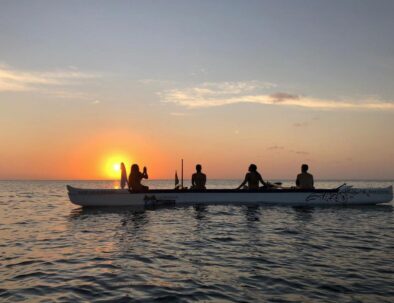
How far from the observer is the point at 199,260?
908 centimetres

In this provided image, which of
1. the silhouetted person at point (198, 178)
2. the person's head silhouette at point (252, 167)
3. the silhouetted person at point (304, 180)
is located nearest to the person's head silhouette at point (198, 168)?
the silhouetted person at point (198, 178)

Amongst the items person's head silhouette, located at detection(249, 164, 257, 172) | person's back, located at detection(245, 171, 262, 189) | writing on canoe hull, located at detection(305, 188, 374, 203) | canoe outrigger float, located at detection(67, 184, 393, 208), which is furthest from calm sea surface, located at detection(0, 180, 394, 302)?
writing on canoe hull, located at detection(305, 188, 374, 203)

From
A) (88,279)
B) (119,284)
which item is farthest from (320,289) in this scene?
(88,279)

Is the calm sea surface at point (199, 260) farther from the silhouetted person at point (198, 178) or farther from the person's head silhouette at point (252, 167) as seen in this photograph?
the silhouetted person at point (198, 178)

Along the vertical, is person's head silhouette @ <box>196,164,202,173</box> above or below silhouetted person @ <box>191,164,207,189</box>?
above

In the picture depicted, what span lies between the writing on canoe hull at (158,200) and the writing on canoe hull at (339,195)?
825cm

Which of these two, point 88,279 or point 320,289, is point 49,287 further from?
point 320,289

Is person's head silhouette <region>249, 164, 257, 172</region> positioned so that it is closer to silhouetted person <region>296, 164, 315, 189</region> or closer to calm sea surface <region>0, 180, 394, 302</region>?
silhouetted person <region>296, 164, 315, 189</region>

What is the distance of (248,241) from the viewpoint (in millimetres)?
11609

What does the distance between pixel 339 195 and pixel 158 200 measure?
1129 cm

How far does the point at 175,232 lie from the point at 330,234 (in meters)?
5.46

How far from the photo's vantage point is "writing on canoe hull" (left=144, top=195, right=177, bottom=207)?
2239 cm

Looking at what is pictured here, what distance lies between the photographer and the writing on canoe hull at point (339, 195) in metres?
22.9

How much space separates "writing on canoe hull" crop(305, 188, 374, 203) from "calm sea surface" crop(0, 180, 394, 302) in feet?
19.9
